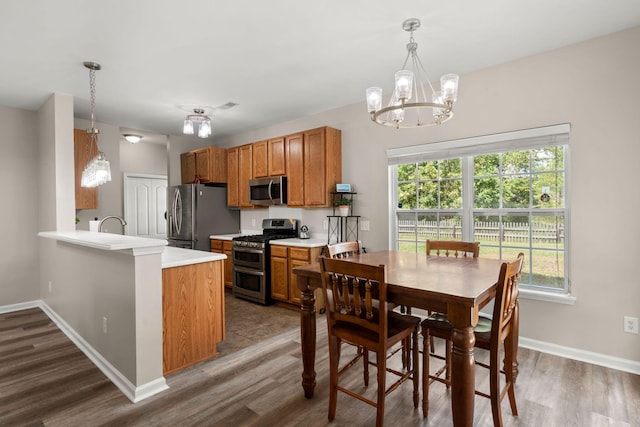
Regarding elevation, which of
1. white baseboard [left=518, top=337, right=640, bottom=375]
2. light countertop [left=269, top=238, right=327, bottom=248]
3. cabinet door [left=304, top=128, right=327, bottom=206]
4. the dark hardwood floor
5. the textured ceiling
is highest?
the textured ceiling

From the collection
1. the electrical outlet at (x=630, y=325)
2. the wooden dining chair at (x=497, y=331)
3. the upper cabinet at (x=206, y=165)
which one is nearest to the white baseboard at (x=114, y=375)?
the wooden dining chair at (x=497, y=331)

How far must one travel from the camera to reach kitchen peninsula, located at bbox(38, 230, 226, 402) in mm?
2230

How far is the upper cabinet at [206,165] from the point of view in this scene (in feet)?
17.8

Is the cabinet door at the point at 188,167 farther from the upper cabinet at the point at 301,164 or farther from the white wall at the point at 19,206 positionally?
the white wall at the point at 19,206

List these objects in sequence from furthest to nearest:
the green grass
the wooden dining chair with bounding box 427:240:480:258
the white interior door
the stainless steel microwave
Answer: the white interior door
the stainless steel microwave
the green grass
the wooden dining chair with bounding box 427:240:480:258

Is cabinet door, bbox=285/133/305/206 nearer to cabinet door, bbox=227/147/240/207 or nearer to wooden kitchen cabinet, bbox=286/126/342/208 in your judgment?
wooden kitchen cabinet, bbox=286/126/342/208

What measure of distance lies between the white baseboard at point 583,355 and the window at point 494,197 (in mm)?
487

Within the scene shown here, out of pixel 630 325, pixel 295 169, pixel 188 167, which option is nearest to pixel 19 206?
pixel 188 167

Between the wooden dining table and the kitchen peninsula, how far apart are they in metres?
0.99

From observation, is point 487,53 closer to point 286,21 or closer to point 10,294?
point 286,21

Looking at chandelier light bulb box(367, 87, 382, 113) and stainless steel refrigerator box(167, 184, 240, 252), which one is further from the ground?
chandelier light bulb box(367, 87, 382, 113)

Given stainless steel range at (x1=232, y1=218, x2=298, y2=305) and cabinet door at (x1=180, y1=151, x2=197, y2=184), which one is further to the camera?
cabinet door at (x1=180, y1=151, x2=197, y2=184)

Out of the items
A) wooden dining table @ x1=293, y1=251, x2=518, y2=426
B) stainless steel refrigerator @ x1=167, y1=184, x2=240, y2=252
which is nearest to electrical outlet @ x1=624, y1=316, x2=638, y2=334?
wooden dining table @ x1=293, y1=251, x2=518, y2=426

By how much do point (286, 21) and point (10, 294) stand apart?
4717 mm
